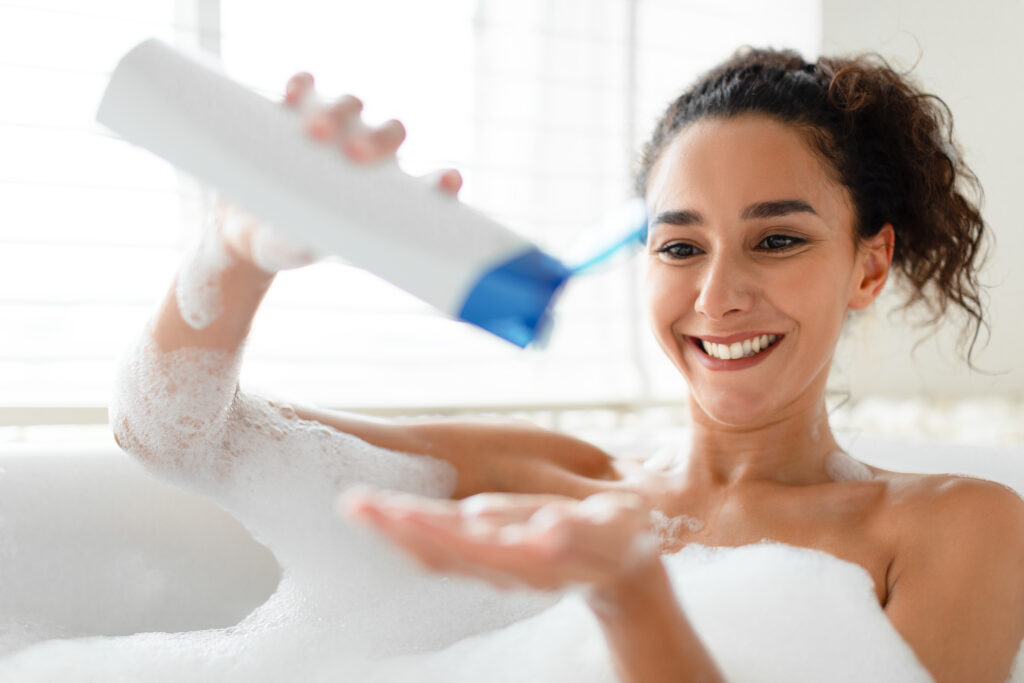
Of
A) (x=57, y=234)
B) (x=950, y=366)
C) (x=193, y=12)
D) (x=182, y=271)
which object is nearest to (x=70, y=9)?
(x=193, y=12)

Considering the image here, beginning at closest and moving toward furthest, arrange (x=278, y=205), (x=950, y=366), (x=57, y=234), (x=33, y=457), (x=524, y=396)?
1. (x=278, y=205)
2. (x=33, y=457)
3. (x=57, y=234)
4. (x=950, y=366)
5. (x=524, y=396)

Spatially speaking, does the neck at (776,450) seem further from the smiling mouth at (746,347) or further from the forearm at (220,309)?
the forearm at (220,309)

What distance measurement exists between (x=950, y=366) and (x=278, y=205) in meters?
1.89

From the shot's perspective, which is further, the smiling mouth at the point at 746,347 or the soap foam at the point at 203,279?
the smiling mouth at the point at 746,347

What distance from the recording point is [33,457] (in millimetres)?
1289

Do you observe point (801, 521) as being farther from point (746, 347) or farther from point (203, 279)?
point (203, 279)

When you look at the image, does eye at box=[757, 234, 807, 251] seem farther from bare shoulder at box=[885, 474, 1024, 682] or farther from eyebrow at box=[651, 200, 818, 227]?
bare shoulder at box=[885, 474, 1024, 682]

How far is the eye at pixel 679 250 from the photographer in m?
1.10

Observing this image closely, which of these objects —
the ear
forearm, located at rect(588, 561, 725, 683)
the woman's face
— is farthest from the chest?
forearm, located at rect(588, 561, 725, 683)

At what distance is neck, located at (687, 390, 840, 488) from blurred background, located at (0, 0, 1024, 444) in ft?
1.04

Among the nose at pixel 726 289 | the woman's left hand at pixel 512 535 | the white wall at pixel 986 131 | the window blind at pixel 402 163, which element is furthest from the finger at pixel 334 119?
the white wall at pixel 986 131

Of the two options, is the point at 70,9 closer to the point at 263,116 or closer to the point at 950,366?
the point at 263,116

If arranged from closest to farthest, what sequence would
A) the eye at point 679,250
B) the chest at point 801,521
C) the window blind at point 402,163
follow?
1. the chest at point 801,521
2. the eye at point 679,250
3. the window blind at point 402,163

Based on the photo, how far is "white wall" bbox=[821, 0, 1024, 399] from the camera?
2.03 meters
